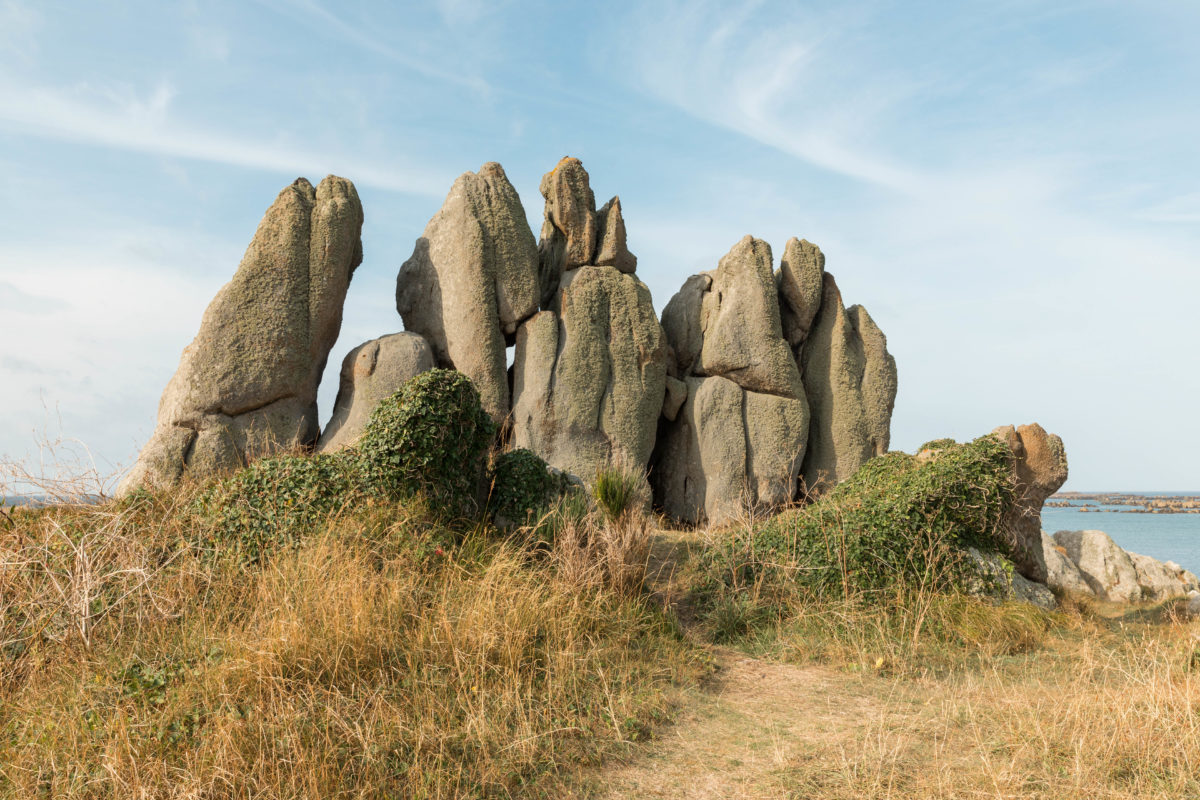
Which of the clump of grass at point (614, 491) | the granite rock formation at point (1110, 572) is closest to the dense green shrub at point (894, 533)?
the clump of grass at point (614, 491)

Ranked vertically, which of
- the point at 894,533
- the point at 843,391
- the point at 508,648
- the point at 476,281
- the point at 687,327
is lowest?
the point at 508,648

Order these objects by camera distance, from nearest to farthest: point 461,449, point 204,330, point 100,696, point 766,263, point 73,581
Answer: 1. point 100,696
2. point 73,581
3. point 461,449
4. point 204,330
5. point 766,263

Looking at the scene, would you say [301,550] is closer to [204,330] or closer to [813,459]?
[204,330]

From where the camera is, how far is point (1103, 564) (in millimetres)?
13500

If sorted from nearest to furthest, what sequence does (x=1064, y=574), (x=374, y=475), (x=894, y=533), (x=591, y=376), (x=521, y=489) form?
1. (x=374, y=475)
2. (x=894, y=533)
3. (x=521, y=489)
4. (x=1064, y=574)
5. (x=591, y=376)

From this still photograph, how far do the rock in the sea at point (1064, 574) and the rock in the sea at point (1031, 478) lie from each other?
5.35 ft

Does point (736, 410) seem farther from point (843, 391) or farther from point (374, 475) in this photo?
point (374, 475)

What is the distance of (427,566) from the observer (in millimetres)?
7660

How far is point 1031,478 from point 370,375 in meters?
9.41

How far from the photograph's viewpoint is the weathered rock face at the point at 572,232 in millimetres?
15055

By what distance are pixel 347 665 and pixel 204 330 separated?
7882mm

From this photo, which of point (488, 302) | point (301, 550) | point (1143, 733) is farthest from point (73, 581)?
point (488, 302)

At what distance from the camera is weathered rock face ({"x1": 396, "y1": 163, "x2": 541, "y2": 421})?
13672 millimetres

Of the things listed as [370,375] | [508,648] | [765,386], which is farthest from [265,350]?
[765,386]
